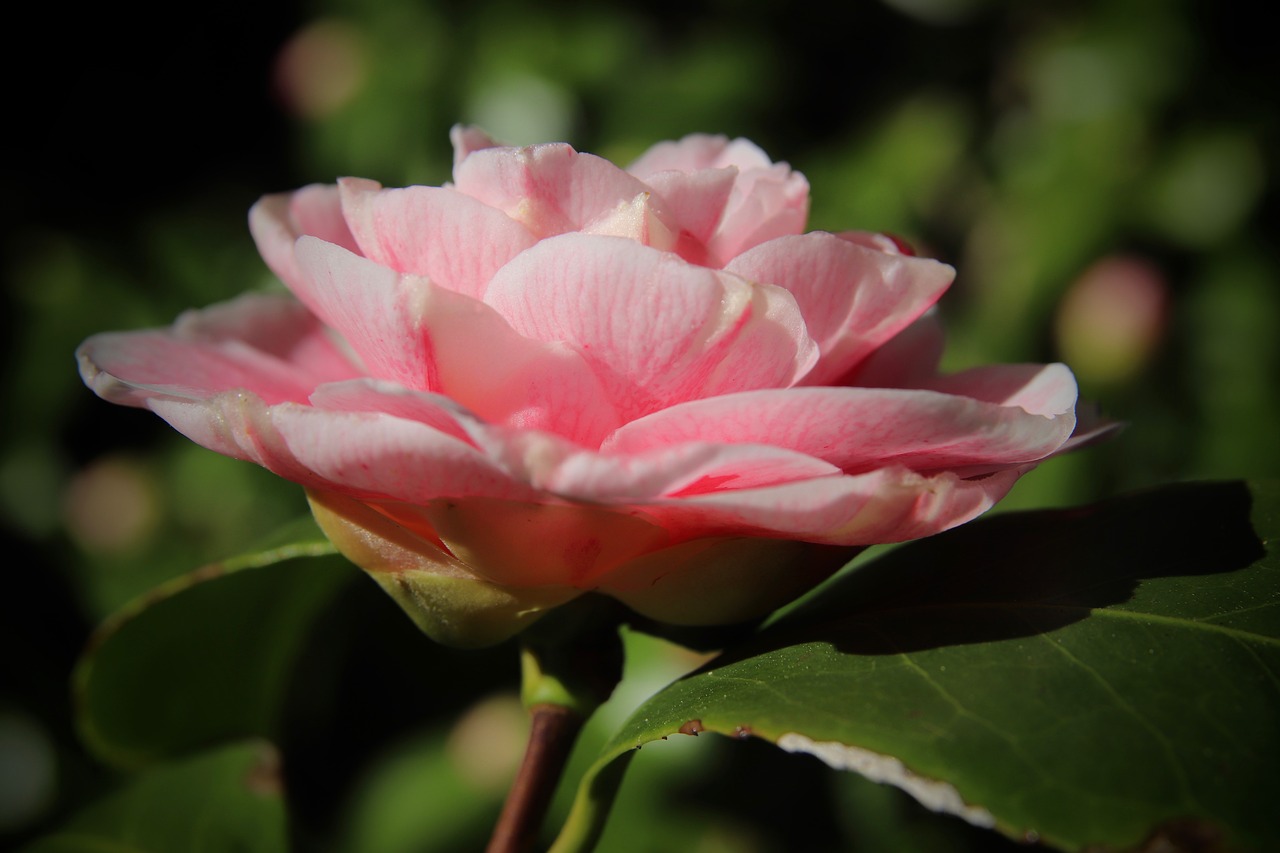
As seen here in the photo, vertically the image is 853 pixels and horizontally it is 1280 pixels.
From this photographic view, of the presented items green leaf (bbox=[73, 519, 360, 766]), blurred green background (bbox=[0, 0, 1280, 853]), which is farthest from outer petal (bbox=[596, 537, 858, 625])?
blurred green background (bbox=[0, 0, 1280, 853])

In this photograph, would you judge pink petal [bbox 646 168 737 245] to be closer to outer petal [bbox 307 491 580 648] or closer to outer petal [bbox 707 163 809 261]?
outer petal [bbox 707 163 809 261]

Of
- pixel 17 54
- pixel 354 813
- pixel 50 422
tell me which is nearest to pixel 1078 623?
pixel 354 813

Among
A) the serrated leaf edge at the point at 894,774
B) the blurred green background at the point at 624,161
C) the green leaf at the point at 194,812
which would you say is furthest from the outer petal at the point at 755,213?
the blurred green background at the point at 624,161

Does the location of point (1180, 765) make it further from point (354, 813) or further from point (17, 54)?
point (17, 54)

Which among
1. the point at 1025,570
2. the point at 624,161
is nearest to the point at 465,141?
the point at 1025,570

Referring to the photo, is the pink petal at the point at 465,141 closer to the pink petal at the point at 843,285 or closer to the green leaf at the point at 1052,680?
the pink petal at the point at 843,285
